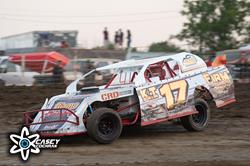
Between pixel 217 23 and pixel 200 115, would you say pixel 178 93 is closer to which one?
pixel 200 115

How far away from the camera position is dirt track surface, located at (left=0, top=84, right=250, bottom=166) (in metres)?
8.31

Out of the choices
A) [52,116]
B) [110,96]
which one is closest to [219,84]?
[110,96]

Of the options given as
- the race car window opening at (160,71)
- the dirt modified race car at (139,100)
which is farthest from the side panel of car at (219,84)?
the race car window opening at (160,71)

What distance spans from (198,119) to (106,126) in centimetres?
260

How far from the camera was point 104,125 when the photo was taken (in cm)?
1005

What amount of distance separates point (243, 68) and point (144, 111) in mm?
10745

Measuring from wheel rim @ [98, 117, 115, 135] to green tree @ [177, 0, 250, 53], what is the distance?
91.2 feet

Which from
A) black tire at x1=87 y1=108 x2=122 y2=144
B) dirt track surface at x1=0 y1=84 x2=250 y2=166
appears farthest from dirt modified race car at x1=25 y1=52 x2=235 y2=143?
dirt track surface at x1=0 y1=84 x2=250 y2=166

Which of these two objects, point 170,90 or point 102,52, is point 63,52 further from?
point 170,90

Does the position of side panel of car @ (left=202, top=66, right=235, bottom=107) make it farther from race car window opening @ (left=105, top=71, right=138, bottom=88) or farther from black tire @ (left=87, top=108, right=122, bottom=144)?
black tire @ (left=87, top=108, right=122, bottom=144)

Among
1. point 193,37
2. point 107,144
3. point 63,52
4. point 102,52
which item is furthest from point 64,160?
point 193,37

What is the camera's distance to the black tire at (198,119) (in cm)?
1157

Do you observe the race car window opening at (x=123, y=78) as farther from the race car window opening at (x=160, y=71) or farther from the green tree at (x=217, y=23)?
the green tree at (x=217, y=23)

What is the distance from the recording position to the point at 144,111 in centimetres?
1059
